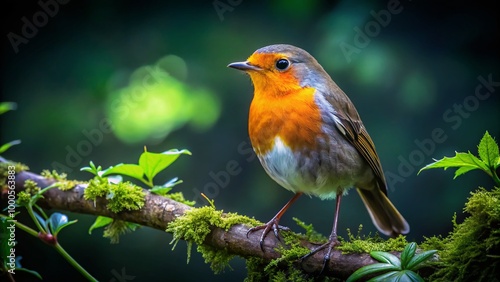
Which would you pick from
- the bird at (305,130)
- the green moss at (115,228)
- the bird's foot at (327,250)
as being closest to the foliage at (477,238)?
the bird's foot at (327,250)

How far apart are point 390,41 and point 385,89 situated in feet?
1.04

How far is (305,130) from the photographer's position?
6.29 ft

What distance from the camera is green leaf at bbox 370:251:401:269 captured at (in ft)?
4.18

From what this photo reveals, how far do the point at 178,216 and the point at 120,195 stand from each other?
0.25m

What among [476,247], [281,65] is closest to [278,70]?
[281,65]

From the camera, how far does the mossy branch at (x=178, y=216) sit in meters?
1.48

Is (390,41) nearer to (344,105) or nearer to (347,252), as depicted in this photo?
(344,105)

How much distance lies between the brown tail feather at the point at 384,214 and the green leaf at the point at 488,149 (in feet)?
3.33

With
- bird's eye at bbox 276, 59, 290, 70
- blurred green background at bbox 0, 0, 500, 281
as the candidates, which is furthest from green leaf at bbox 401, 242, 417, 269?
blurred green background at bbox 0, 0, 500, 281

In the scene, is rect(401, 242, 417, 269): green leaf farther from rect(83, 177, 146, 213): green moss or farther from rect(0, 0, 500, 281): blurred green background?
rect(0, 0, 500, 281): blurred green background

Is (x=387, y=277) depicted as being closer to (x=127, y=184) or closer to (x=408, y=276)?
(x=408, y=276)

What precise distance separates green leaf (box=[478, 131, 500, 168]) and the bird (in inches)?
27.1

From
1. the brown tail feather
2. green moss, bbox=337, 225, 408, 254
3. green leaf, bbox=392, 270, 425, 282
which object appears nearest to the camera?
green leaf, bbox=392, 270, 425, 282

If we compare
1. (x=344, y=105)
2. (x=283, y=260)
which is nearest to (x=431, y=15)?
(x=344, y=105)
